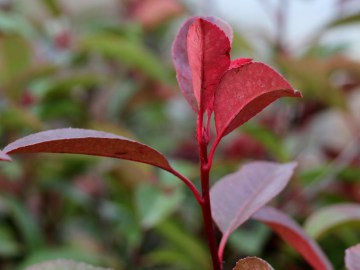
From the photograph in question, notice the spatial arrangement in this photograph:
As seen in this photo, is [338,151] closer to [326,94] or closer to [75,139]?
[326,94]

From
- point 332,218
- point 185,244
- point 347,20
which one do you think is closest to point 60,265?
point 332,218

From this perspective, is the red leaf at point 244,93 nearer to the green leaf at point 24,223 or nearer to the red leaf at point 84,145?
the red leaf at point 84,145

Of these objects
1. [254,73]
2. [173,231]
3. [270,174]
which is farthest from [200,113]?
[173,231]

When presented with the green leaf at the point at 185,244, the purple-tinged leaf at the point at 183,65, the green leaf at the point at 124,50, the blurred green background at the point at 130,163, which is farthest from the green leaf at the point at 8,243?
the purple-tinged leaf at the point at 183,65

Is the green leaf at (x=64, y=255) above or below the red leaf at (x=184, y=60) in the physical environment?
below

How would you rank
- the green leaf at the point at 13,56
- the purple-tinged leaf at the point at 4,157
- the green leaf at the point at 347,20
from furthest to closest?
the green leaf at the point at 347,20
the green leaf at the point at 13,56
the purple-tinged leaf at the point at 4,157
